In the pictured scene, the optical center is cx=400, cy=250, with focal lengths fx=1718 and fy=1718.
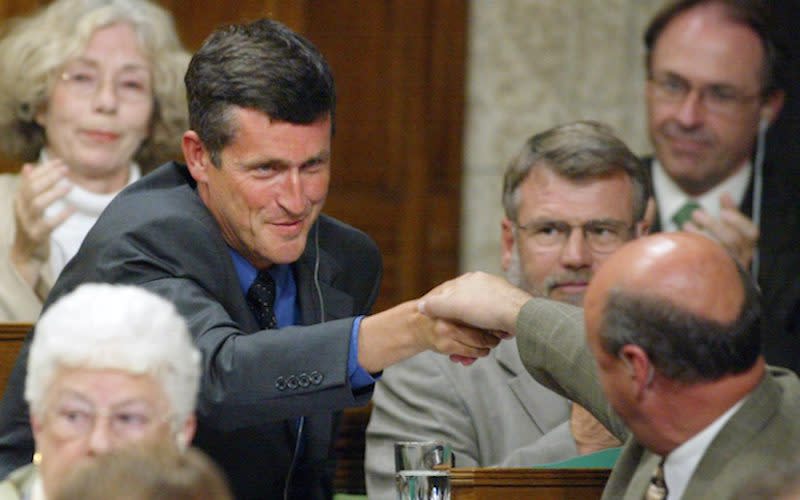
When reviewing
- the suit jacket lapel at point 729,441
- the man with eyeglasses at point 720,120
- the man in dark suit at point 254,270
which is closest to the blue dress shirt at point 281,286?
the man in dark suit at point 254,270

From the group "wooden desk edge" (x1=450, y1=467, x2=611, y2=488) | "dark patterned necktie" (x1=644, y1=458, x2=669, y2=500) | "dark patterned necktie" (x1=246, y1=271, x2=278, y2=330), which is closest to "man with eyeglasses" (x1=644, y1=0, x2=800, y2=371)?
"dark patterned necktie" (x1=246, y1=271, x2=278, y2=330)

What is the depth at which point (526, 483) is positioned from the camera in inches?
122

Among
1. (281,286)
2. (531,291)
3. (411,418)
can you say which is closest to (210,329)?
(281,286)

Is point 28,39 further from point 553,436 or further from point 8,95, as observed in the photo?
point 553,436

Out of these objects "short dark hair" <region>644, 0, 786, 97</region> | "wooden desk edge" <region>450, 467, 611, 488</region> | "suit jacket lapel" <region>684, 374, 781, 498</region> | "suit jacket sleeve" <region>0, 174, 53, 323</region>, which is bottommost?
"suit jacket sleeve" <region>0, 174, 53, 323</region>

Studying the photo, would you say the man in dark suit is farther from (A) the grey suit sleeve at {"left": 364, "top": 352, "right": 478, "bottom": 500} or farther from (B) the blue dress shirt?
(A) the grey suit sleeve at {"left": 364, "top": 352, "right": 478, "bottom": 500}

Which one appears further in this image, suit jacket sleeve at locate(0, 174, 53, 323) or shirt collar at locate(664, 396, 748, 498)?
suit jacket sleeve at locate(0, 174, 53, 323)

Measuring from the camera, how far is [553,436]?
12.5 feet

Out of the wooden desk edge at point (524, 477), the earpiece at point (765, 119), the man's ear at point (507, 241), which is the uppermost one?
the wooden desk edge at point (524, 477)

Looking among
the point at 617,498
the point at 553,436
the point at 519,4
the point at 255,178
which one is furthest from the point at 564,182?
the point at 519,4

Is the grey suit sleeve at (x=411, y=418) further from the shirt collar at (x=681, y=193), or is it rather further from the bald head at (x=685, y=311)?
the shirt collar at (x=681, y=193)

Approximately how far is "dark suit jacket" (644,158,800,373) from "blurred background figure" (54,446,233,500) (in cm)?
322

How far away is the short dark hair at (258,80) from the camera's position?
3.36m

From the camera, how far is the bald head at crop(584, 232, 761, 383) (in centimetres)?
264
